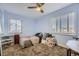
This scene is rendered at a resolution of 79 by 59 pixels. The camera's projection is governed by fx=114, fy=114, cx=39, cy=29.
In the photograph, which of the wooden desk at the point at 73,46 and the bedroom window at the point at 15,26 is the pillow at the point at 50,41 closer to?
the wooden desk at the point at 73,46

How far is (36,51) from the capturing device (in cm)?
194

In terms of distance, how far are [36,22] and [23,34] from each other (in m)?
0.31

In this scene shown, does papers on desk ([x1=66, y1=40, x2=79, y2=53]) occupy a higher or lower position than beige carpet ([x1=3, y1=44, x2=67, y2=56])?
higher

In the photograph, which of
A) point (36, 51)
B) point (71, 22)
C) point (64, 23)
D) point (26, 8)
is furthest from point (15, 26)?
point (71, 22)

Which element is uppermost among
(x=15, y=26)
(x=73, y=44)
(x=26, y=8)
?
(x=26, y=8)

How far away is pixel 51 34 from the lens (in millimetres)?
1975

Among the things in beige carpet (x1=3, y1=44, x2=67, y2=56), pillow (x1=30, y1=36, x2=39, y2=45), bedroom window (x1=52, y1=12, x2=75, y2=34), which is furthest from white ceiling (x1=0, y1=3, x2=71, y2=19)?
beige carpet (x1=3, y1=44, x2=67, y2=56)

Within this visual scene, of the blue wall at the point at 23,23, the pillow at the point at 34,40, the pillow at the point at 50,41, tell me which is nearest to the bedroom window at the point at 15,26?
the blue wall at the point at 23,23

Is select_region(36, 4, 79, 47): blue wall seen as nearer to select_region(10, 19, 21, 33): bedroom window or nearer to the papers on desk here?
the papers on desk

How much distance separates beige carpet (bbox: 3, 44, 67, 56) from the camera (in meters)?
1.92

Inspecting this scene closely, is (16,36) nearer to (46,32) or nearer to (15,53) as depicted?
(15,53)

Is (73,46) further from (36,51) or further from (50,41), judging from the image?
(36,51)

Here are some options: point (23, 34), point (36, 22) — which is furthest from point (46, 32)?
point (23, 34)

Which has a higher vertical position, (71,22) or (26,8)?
(26,8)
